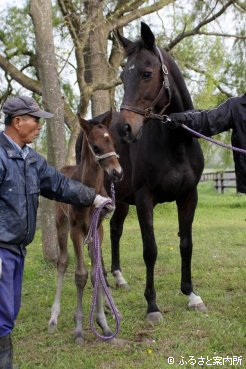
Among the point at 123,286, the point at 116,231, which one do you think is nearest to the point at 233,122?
the point at 123,286

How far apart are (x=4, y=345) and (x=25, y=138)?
1289 mm

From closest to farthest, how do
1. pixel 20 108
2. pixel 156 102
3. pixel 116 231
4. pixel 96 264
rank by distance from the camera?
pixel 20 108, pixel 96 264, pixel 156 102, pixel 116 231

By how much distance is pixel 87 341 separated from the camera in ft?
13.5

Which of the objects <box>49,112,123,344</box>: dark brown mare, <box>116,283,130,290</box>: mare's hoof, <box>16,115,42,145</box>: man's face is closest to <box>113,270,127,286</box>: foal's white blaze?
<box>116,283,130,290</box>: mare's hoof

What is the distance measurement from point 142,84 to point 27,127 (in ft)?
5.15

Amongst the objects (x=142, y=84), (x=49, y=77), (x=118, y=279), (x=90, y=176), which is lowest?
(x=118, y=279)

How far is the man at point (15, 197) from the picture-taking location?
2.80 metres

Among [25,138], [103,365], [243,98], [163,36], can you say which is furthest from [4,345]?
[163,36]

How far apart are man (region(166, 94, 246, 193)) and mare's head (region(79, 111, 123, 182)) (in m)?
0.77

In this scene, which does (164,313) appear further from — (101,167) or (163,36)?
(163,36)

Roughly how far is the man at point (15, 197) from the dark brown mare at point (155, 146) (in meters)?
1.22

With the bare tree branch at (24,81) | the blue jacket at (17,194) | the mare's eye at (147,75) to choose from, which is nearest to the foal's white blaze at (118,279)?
the mare's eye at (147,75)

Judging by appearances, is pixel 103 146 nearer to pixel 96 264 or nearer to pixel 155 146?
pixel 155 146

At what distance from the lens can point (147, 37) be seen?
170 inches
